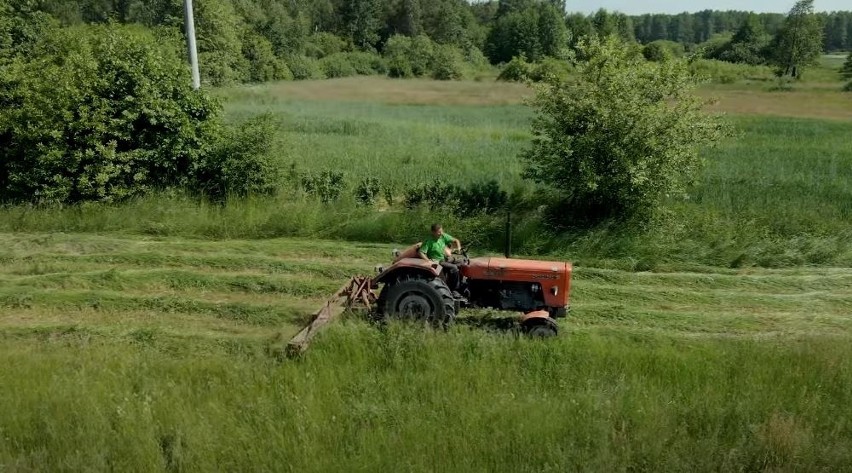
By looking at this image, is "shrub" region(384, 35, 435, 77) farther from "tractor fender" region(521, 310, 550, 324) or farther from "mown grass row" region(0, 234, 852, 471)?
"tractor fender" region(521, 310, 550, 324)


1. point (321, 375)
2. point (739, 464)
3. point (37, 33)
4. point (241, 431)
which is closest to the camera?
point (739, 464)

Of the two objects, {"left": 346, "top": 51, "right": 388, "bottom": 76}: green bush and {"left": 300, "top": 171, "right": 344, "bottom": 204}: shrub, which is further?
Answer: {"left": 346, "top": 51, "right": 388, "bottom": 76}: green bush

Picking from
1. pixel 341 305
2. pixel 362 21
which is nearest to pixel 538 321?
pixel 341 305

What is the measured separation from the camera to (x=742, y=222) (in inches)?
472

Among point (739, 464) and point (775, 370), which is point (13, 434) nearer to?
point (739, 464)

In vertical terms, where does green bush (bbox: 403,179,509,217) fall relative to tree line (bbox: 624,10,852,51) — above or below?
below

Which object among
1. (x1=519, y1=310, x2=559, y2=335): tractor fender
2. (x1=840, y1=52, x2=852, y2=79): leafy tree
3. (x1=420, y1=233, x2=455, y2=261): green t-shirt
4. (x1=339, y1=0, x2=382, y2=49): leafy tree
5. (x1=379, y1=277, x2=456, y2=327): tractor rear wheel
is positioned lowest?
(x1=519, y1=310, x2=559, y2=335): tractor fender

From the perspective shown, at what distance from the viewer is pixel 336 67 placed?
57312mm

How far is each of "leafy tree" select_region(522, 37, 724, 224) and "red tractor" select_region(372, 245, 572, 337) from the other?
3.90m

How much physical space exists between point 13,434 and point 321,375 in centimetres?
253

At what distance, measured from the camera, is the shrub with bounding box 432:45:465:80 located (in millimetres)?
56281

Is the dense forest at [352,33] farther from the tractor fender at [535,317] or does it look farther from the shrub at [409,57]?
the tractor fender at [535,317]

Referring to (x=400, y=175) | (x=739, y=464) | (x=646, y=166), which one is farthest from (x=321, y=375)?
(x=400, y=175)

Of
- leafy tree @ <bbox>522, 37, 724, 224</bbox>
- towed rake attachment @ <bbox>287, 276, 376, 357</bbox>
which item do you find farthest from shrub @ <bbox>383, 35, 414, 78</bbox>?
towed rake attachment @ <bbox>287, 276, 376, 357</bbox>
